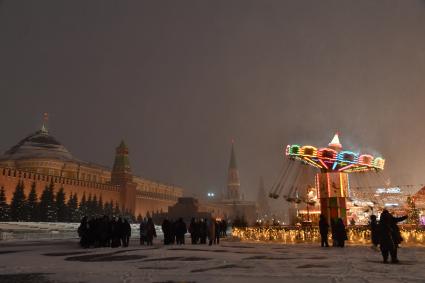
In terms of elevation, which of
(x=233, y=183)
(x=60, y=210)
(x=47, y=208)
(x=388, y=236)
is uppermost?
(x=233, y=183)

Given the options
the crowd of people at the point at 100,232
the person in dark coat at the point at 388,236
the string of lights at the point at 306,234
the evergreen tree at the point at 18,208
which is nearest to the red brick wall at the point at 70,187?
the evergreen tree at the point at 18,208

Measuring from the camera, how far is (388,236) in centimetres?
870

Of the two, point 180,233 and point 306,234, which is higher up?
point 180,233

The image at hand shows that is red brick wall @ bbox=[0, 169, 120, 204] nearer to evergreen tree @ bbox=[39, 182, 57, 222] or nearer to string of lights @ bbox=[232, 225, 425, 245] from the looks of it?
evergreen tree @ bbox=[39, 182, 57, 222]

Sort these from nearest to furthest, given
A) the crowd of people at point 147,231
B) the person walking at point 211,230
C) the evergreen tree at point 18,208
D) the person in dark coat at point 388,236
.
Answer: the person in dark coat at point 388,236
the crowd of people at point 147,231
the person walking at point 211,230
the evergreen tree at point 18,208

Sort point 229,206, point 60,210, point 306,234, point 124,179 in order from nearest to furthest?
point 306,234, point 60,210, point 124,179, point 229,206

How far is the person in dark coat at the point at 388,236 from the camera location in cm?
862

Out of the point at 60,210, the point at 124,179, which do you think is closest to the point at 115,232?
the point at 60,210

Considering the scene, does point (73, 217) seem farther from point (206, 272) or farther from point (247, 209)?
point (247, 209)

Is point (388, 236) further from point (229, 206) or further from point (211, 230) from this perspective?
point (229, 206)

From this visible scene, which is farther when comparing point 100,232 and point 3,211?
point 3,211

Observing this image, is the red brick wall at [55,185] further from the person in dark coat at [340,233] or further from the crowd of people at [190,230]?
the person in dark coat at [340,233]

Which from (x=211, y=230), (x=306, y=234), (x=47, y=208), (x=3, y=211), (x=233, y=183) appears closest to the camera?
(x=211, y=230)

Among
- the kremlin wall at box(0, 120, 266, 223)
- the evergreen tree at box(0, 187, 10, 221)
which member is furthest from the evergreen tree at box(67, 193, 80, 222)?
the kremlin wall at box(0, 120, 266, 223)
